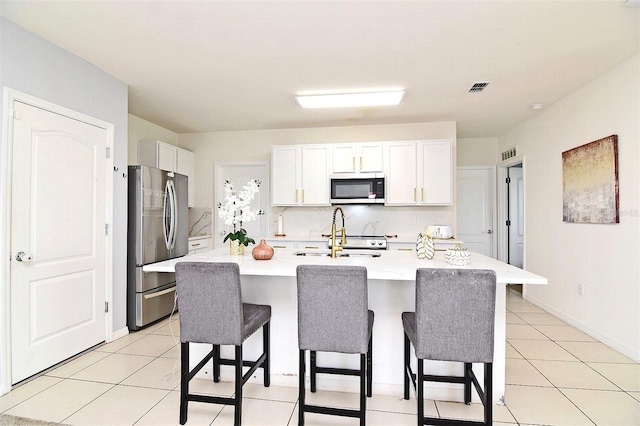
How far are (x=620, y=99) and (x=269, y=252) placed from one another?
3.39 meters

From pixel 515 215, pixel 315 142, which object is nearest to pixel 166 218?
pixel 315 142

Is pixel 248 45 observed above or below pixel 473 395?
above

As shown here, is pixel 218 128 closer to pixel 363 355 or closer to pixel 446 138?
pixel 446 138

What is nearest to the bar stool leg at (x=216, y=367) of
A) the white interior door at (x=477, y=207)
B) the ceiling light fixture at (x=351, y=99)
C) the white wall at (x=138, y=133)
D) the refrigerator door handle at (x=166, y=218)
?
the refrigerator door handle at (x=166, y=218)

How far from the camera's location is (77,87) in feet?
9.32

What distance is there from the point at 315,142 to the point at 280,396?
3724 mm

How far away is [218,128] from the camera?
5238mm

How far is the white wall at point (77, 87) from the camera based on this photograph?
234 centimetres

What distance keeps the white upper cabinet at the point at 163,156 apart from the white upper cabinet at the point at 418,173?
3.12 metres

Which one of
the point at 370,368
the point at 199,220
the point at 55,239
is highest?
the point at 199,220

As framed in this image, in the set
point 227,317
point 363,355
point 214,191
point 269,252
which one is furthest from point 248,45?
point 214,191

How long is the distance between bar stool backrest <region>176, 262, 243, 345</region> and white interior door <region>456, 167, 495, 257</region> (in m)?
4.87

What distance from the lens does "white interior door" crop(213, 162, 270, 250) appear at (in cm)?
539

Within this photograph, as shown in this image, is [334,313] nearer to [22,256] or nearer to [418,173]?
[22,256]
